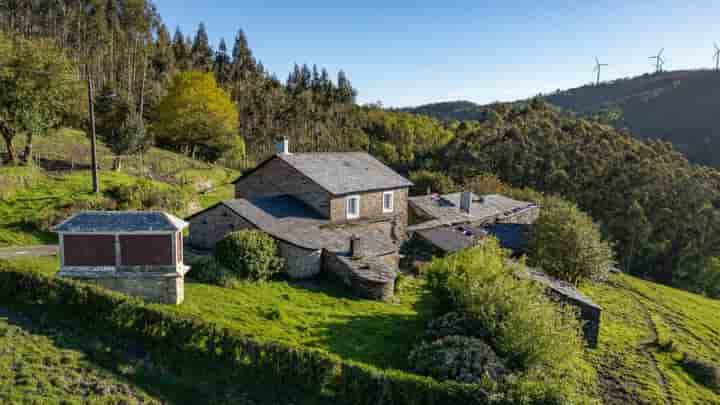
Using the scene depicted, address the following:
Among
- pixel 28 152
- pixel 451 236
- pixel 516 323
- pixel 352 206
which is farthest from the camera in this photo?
pixel 451 236

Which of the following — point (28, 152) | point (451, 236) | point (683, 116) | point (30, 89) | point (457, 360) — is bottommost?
point (457, 360)

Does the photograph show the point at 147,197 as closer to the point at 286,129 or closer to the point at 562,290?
the point at 562,290

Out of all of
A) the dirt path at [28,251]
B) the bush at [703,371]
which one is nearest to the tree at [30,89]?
the dirt path at [28,251]

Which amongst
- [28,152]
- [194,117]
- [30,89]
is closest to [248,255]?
[30,89]

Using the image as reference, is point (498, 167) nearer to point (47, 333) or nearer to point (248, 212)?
point (248, 212)

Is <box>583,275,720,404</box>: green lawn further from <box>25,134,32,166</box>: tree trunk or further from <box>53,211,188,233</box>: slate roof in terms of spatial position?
<box>25,134,32,166</box>: tree trunk

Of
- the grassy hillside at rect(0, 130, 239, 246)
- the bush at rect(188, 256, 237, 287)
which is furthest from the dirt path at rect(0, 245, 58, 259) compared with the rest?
the bush at rect(188, 256, 237, 287)

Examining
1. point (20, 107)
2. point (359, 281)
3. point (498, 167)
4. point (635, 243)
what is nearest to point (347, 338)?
point (359, 281)
